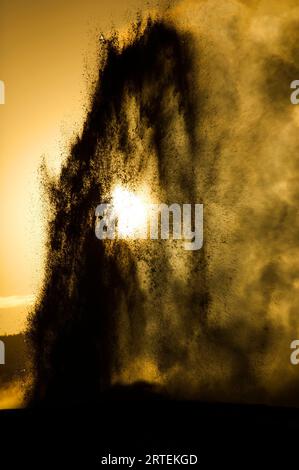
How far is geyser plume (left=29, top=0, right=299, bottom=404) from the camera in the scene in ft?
58.8

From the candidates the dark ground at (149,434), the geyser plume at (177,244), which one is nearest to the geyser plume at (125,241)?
the geyser plume at (177,244)

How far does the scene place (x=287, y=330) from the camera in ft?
72.2

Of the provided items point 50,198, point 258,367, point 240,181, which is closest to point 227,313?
point 258,367

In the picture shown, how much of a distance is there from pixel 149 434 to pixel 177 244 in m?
8.51

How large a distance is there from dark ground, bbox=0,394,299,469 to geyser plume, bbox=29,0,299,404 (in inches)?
158

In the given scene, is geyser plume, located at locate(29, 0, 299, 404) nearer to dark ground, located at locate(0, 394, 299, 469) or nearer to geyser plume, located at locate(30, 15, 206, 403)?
geyser plume, located at locate(30, 15, 206, 403)

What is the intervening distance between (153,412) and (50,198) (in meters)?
8.96

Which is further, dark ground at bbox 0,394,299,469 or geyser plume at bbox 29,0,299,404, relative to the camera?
geyser plume at bbox 29,0,299,404

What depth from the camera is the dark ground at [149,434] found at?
10.5 m

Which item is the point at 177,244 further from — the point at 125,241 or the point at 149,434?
the point at 149,434

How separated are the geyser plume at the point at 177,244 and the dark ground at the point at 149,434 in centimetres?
400

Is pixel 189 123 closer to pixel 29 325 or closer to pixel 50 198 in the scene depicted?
pixel 50 198

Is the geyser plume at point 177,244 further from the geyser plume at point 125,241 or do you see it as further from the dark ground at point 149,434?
the dark ground at point 149,434

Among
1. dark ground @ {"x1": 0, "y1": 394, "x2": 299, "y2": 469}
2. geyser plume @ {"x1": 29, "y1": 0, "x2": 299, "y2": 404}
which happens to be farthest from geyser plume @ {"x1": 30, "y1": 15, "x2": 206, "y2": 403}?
dark ground @ {"x1": 0, "y1": 394, "x2": 299, "y2": 469}
